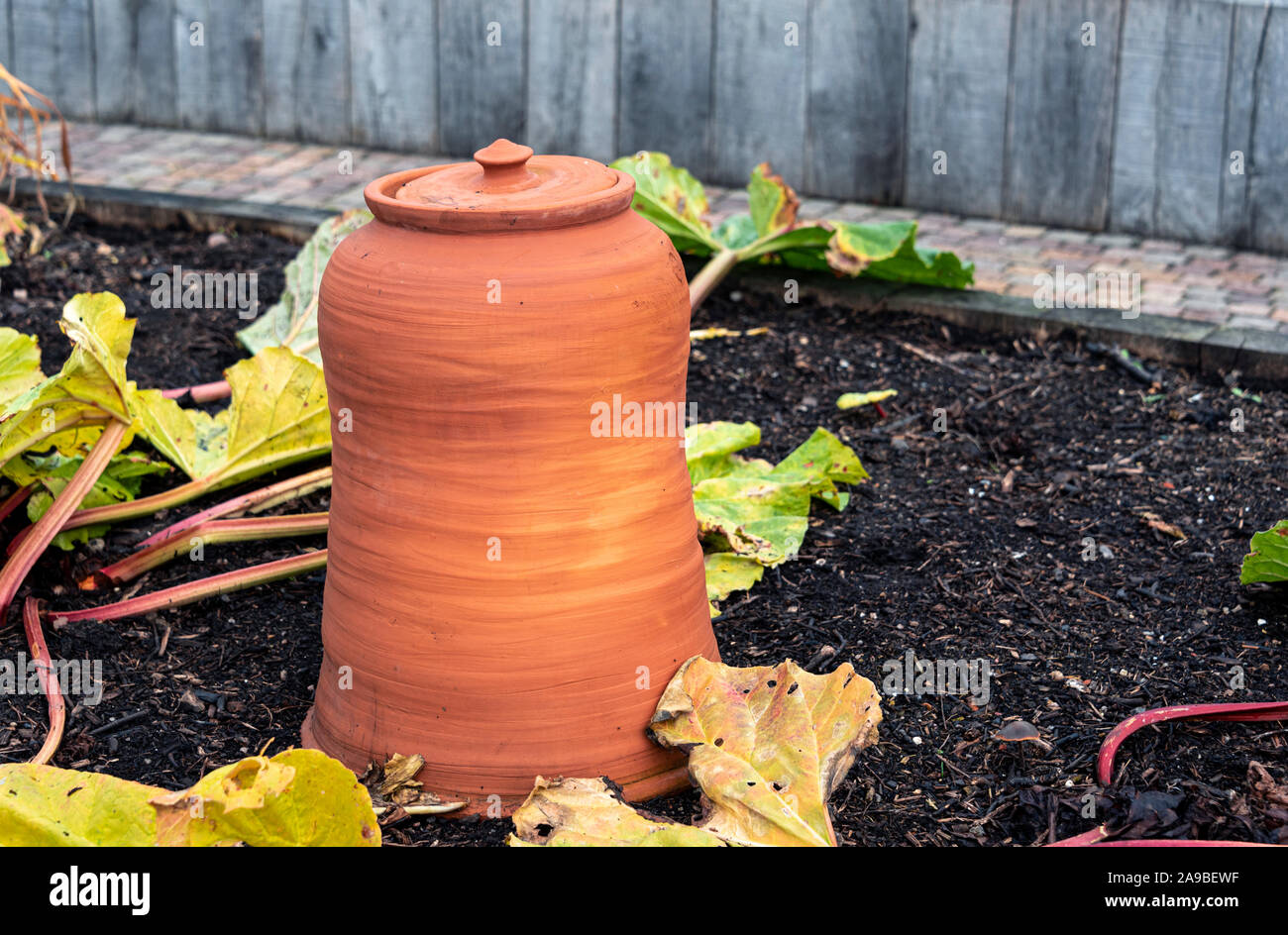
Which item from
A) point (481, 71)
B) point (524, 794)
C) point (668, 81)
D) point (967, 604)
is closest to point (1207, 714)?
point (967, 604)

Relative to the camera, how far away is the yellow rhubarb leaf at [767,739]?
2.24 metres

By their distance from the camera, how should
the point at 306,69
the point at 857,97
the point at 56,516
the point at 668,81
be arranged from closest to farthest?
the point at 56,516 → the point at 857,97 → the point at 668,81 → the point at 306,69

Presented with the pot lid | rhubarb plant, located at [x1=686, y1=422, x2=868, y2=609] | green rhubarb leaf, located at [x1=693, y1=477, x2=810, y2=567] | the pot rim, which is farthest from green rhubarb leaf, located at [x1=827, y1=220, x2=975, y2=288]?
the pot rim

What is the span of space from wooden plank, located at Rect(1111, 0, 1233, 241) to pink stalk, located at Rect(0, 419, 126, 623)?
Answer: 3.75 meters

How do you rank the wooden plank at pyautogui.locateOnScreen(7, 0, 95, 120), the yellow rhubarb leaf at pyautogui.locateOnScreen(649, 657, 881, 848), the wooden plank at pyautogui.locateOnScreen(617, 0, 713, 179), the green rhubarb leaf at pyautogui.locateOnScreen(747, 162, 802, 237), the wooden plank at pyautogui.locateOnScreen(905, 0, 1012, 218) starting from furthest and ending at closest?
the wooden plank at pyautogui.locateOnScreen(7, 0, 95, 120) < the wooden plank at pyautogui.locateOnScreen(617, 0, 713, 179) < the wooden plank at pyautogui.locateOnScreen(905, 0, 1012, 218) < the green rhubarb leaf at pyautogui.locateOnScreen(747, 162, 802, 237) < the yellow rhubarb leaf at pyautogui.locateOnScreen(649, 657, 881, 848)

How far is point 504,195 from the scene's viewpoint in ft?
7.94

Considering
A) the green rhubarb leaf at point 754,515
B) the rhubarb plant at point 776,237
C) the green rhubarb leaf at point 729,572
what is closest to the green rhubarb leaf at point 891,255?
the rhubarb plant at point 776,237

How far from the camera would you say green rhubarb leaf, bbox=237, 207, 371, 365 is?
4129 millimetres

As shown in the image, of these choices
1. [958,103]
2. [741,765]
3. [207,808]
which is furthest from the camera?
[958,103]

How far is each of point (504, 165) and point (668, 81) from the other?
3.56 meters

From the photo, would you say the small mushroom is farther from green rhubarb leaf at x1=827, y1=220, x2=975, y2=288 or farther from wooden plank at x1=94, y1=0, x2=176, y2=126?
wooden plank at x1=94, y1=0, x2=176, y2=126

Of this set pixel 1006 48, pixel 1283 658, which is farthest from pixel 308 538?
pixel 1006 48

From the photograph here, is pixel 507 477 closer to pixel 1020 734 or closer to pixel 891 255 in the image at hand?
pixel 1020 734
